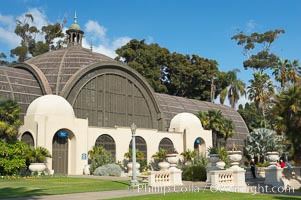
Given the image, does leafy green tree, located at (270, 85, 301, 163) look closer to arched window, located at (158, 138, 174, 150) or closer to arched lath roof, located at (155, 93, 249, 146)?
arched window, located at (158, 138, 174, 150)

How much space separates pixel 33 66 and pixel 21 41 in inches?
1576

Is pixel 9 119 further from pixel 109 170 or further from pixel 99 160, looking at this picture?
pixel 109 170

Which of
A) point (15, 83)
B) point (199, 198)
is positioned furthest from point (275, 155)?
point (15, 83)

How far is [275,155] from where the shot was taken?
2658cm

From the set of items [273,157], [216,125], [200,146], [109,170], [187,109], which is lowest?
[109,170]

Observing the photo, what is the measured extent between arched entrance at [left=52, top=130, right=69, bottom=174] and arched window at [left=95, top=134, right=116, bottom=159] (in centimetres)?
429

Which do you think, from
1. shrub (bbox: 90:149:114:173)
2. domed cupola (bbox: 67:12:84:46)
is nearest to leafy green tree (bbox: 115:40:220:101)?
domed cupola (bbox: 67:12:84:46)

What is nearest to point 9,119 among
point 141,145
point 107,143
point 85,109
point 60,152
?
point 60,152

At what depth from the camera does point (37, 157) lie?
112 feet

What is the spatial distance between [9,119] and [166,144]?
65.3 ft

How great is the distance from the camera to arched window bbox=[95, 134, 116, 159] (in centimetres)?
4169

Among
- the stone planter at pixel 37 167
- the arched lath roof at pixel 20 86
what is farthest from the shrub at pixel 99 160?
the arched lath roof at pixel 20 86

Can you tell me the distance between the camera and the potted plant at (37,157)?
33.5 m

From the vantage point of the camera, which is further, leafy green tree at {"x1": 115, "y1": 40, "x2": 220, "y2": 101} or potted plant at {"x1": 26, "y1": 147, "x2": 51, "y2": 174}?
leafy green tree at {"x1": 115, "y1": 40, "x2": 220, "y2": 101}
